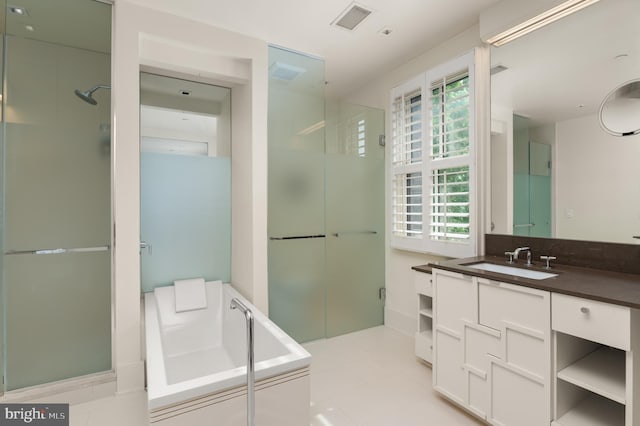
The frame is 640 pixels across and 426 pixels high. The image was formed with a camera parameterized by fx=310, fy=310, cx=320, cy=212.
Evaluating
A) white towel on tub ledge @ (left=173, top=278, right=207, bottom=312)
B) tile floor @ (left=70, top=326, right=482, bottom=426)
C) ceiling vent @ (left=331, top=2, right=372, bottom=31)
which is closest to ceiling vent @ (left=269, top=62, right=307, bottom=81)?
ceiling vent @ (left=331, top=2, right=372, bottom=31)

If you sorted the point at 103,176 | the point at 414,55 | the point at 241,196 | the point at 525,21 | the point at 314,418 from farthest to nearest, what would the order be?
1. the point at 414,55
2. the point at 241,196
3. the point at 103,176
4. the point at 525,21
5. the point at 314,418

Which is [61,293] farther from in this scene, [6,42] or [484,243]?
[484,243]

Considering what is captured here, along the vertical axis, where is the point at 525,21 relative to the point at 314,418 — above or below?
above

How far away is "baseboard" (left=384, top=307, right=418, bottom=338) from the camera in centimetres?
314

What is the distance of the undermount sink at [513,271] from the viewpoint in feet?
5.97

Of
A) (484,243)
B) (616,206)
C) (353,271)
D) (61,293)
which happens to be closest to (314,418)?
(353,271)

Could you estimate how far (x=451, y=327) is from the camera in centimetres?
198

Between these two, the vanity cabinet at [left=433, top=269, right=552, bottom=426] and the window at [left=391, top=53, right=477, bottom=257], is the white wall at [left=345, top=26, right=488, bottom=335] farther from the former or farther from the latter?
the vanity cabinet at [left=433, top=269, right=552, bottom=426]

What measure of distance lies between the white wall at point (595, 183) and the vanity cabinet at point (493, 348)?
0.74m

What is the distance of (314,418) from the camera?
6.34 feet

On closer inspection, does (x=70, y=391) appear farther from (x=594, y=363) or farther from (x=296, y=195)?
(x=594, y=363)

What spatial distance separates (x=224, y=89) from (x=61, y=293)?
2.11 m

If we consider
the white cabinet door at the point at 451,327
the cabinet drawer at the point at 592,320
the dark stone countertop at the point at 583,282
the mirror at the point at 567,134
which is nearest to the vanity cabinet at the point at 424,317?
the white cabinet door at the point at 451,327

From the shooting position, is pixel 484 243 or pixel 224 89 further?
pixel 224 89
